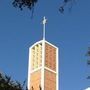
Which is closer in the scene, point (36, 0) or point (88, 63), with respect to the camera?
point (36, 0)

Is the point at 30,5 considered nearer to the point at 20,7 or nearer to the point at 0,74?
the point at 20,7

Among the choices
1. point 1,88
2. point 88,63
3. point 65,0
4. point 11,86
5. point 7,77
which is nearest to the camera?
point 65,0

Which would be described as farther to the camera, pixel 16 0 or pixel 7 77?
pixel 7 77

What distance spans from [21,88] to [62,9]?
29.2 ft

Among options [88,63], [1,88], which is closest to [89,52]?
[88,63]

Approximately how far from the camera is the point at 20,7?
14055mm

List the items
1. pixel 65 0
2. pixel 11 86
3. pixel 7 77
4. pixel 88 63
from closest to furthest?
→ 1. pixel 65 0
2. pixel 88 63
3. pixel 11 86
4. pixel 7 77

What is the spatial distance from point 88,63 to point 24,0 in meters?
4.28

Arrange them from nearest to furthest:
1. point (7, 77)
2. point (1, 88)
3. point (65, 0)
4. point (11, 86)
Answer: point (65, 0) < point (1, 88) < point (11, 86) < point (7, 77)

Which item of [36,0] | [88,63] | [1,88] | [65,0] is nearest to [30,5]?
[36,0]

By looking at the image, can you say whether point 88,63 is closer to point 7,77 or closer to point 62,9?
point 62,9

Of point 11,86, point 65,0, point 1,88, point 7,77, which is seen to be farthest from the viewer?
point 7,77

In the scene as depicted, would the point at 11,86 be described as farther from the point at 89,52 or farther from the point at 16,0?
the point at 16,0

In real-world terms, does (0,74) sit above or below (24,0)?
above
